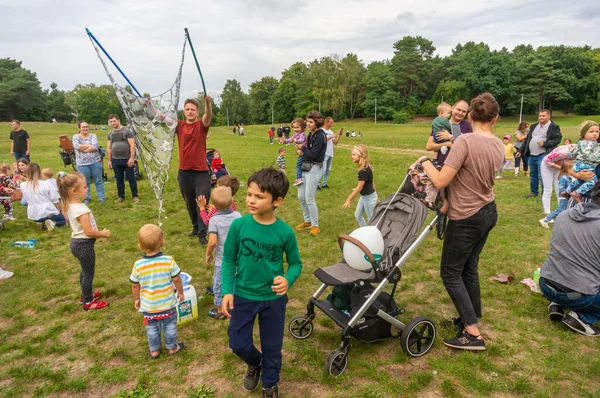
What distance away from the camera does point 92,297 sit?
4.40m

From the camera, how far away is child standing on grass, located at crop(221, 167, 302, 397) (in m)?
2.58

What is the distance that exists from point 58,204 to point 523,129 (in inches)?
542

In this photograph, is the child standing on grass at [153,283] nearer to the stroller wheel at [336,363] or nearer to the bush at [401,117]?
the stroller wheel at [336,363]

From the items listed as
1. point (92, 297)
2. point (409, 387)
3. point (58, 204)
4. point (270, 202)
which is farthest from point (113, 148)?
point (409, 387)

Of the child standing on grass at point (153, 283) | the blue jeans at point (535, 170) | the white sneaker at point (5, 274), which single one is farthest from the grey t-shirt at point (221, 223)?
the blue jeans at point (535, 170)

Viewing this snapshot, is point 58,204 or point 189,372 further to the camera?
point 58,204

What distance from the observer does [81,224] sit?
13.2ft

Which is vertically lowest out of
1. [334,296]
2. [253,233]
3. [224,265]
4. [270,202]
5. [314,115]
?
[334,296]

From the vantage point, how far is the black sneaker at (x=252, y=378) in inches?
117

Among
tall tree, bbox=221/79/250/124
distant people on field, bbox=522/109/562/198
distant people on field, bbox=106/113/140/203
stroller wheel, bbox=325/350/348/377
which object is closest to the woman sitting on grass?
distant people on field, bbox=106/113/140/203

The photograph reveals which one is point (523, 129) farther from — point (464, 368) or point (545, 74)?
point (545, 74)

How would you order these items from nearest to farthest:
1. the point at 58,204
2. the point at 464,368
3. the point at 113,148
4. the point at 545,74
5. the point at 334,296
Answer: the point at 464,368
the point at 334,296
the point at 58,204
the point at 113,148
the point at 545,74

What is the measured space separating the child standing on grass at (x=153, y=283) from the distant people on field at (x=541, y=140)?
9.14 m

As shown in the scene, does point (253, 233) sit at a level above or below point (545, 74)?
below
